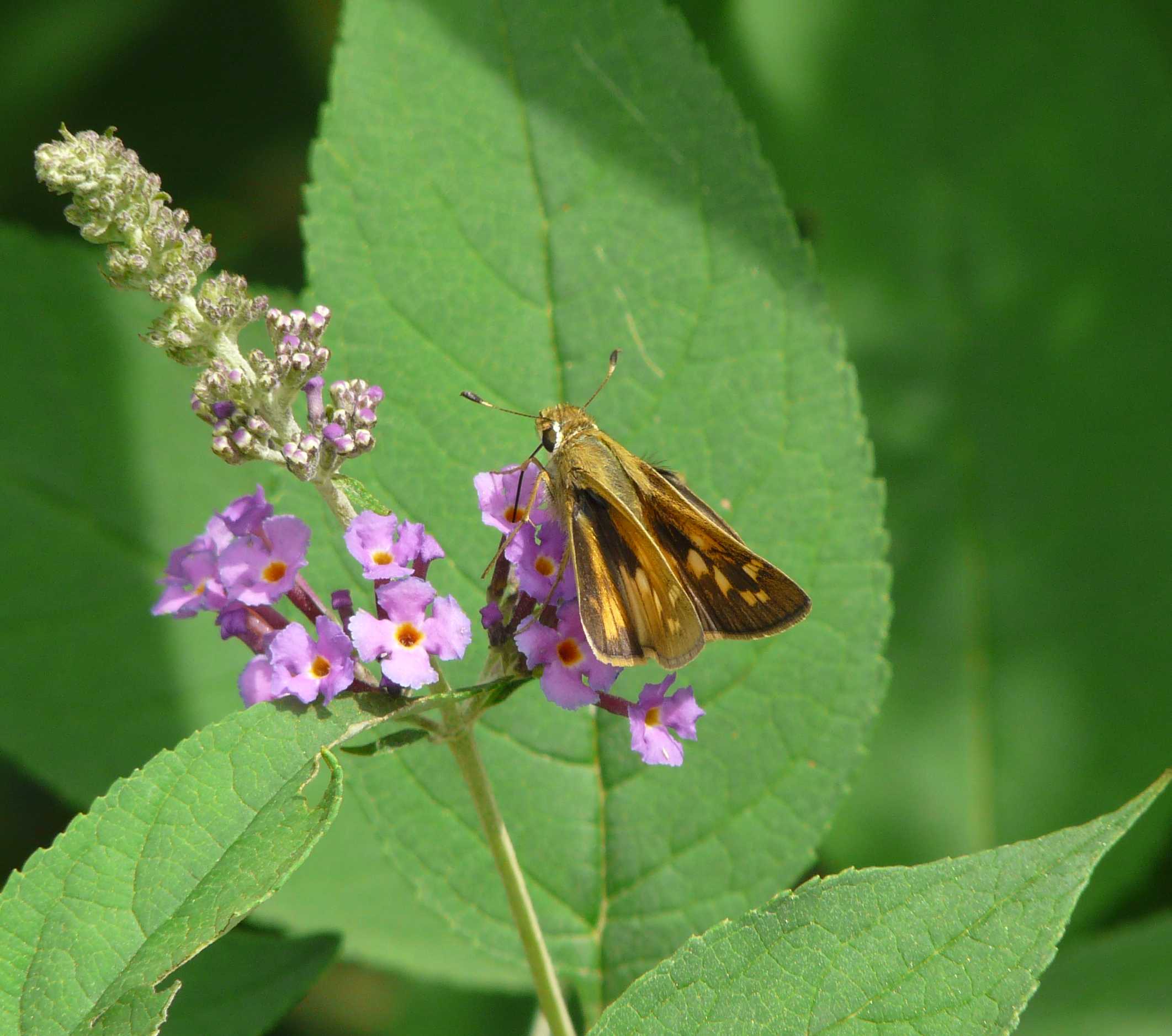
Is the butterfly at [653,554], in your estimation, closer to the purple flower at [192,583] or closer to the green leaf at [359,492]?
the green leaf at [359,492]

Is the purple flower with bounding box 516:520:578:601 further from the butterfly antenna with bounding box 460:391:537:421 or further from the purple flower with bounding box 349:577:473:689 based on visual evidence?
the butterfly antenna with bounding box 460:391:537:421

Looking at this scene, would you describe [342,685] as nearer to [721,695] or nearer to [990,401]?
[721,695]

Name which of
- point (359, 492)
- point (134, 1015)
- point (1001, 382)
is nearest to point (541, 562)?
point (359, 492)

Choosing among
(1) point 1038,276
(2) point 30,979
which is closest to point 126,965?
(2) point 30,979

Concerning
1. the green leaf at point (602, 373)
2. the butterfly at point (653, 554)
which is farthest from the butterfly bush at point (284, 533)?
the green leaf at point (602, 373)

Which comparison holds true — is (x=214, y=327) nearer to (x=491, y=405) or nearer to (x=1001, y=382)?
(x=491, y=405)
